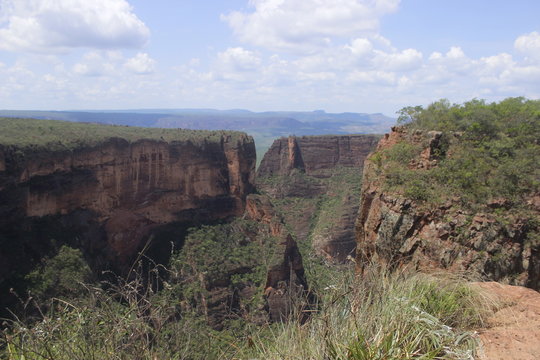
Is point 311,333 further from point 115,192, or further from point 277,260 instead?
point 115,192

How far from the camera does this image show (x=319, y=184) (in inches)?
2559

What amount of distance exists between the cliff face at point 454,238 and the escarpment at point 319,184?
3648cm

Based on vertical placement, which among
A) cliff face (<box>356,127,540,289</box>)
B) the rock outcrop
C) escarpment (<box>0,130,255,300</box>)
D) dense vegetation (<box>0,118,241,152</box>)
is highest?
dense vegetation (<box>0,118,241,152</box>)

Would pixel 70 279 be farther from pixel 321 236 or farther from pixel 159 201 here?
pixel 321 236

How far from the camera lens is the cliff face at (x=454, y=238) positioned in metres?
10.1

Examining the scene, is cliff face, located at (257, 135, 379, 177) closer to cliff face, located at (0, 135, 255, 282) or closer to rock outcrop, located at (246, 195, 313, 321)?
cliff face, located at (0, 135, 255, 282)

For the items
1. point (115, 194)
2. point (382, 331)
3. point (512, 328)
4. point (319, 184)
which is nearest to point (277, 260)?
point (115, 194)

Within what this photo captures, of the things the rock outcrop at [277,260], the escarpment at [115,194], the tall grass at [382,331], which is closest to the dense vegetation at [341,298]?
the tall grass at [382,331]

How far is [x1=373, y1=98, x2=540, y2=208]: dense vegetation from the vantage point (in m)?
11.6

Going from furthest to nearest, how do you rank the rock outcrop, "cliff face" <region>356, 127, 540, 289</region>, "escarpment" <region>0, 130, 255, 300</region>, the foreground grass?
the rock outcrop
"escarpment" <region>0, 130, 255, 300</region>
"cliff face" <region>356, 127, 540, 289</region>
the foreground grass

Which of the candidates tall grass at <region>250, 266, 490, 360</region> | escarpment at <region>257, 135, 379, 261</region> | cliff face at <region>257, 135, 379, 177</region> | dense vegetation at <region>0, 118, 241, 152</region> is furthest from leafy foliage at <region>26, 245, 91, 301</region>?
cliff face at <region>257, 135, 379, 177</region>

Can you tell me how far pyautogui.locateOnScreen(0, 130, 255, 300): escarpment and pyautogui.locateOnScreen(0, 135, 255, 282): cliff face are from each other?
7 cm

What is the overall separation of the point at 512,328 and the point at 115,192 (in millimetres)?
33018

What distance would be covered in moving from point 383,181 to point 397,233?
217cm
